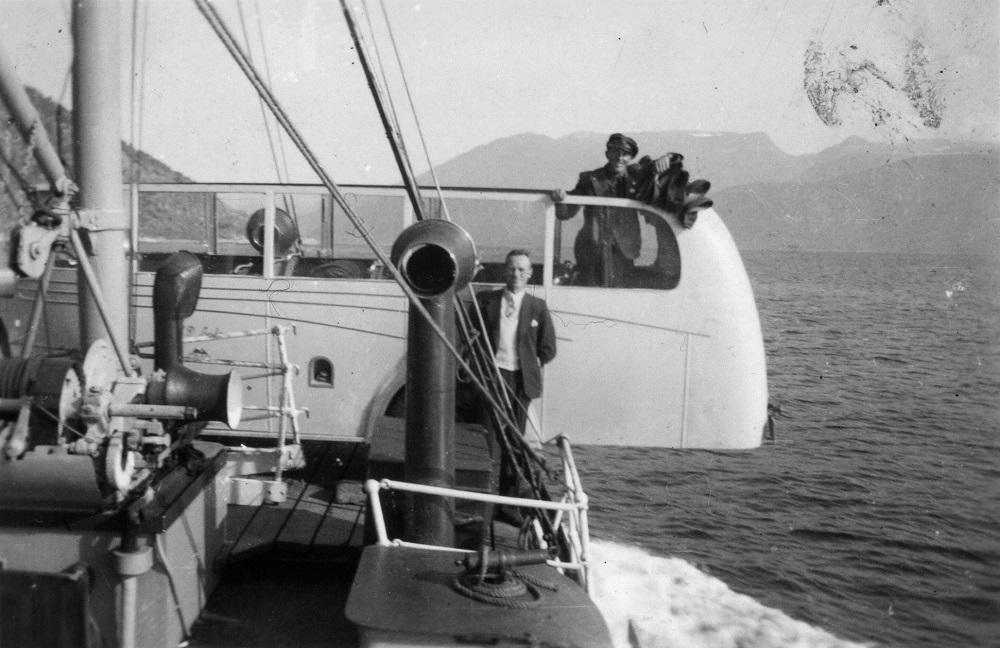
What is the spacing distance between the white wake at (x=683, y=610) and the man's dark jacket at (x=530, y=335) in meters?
2.06

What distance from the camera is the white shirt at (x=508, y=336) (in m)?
7.36

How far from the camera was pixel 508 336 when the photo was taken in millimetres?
7387

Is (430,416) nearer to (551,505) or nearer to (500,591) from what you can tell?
(551,505)

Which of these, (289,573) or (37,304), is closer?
(37,304)

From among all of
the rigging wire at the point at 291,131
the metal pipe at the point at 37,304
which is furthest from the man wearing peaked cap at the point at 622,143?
the metal pipe at the point at 37,304

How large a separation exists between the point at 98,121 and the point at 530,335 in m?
3.92

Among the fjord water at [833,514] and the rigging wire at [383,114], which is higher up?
the rigging wire at [383,114]

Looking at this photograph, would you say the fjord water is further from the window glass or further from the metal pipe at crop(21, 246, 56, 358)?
the metal pipe at crop(21, 246, 56, 358)

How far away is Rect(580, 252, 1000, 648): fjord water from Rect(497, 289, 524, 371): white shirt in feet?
10.6

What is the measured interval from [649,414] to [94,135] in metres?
5.94

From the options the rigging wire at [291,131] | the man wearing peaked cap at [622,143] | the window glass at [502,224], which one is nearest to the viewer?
the rigging wire at [291,131]

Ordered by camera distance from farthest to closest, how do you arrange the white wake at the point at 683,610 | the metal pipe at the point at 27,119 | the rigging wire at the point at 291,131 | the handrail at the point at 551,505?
the white wake at the point at 683,610 < the handrail at the point at 551,505 < the metal pipe at the point at 27,119 < the rigging wire at the point at 291,131

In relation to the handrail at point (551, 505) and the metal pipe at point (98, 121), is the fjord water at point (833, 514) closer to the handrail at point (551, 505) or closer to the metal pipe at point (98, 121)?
the handrail at point (551, 505)

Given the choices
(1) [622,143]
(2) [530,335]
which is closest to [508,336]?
(2) [530,335]
